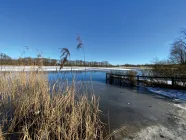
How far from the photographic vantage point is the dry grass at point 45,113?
1766mm

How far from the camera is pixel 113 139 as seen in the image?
1.98 m

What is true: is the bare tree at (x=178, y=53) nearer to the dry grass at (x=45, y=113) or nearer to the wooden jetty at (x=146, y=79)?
the wooden jetty at (x=146, y=79)

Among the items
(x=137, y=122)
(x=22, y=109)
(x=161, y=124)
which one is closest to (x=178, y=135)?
(x=161, y=124)

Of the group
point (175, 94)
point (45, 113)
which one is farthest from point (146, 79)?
point (45, 113)

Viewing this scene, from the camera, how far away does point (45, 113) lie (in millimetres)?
2203

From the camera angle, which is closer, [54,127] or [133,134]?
[54,127]

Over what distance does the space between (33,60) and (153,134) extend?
4718 mm

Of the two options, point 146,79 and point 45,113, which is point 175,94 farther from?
point 45,113

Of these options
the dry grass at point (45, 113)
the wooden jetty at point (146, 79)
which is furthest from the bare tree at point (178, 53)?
the dry grass at point (45, 113)

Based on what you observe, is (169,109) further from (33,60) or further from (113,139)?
(33,60)

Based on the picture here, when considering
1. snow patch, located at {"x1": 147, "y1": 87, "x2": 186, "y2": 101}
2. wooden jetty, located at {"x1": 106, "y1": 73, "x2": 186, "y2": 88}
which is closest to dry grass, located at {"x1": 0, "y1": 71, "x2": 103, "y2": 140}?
snow patch, located at {"x1": 147, "y1": 87, "x2": 186, "y2": 101}

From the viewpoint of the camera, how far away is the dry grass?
177 centimetres

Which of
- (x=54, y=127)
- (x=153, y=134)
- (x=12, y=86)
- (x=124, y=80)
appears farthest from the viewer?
(x=124, y=80)

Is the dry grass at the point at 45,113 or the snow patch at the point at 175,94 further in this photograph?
the snow patch at the point at 175,94
